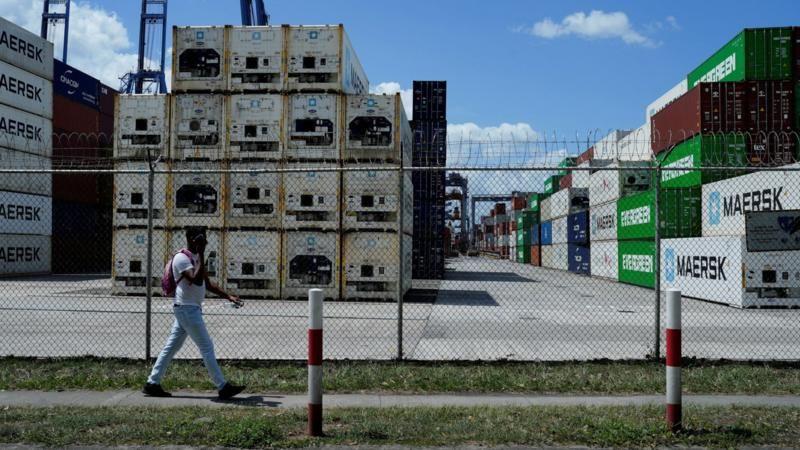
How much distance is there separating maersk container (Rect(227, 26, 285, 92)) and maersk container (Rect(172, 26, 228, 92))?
27 cm

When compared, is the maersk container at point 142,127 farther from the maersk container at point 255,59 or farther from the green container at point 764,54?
the green container at point 764,54

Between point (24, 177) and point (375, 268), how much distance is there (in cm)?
1864

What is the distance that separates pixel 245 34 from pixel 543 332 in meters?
11.4

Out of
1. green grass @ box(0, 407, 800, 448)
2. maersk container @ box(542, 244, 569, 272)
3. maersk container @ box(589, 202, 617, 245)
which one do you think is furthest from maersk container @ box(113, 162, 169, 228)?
maersk container @ box(542, 244, 569, 272)

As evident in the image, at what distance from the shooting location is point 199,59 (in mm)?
17172

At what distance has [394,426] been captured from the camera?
5.16 meters

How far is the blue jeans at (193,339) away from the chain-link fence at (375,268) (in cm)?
149

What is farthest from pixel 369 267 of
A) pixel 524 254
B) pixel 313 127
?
pixel 524 254

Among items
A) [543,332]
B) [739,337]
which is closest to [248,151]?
[543,332]

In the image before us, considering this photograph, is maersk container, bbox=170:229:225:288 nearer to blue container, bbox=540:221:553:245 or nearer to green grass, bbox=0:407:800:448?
green grass, bbox=0:407:800:448

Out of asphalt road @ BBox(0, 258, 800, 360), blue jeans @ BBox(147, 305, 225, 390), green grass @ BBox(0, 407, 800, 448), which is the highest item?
blue jeans @ BBox(147, 305, 225, 390)

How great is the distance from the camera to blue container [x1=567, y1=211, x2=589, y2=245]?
35.9 metres

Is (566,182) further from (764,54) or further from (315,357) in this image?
(315,357)

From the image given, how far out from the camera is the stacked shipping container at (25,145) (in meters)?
25.8
